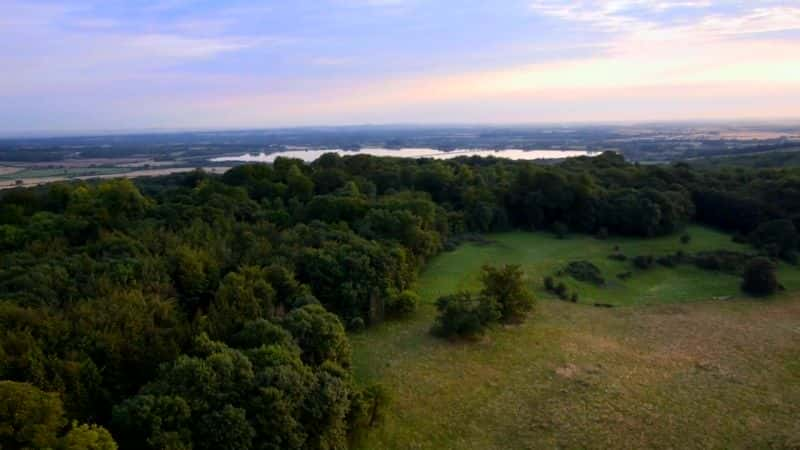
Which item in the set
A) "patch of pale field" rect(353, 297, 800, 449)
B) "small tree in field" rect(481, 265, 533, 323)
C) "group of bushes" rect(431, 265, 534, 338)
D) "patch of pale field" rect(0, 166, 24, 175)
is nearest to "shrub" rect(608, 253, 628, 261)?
"patch of pale field" rect(353, 297, 800, 449)

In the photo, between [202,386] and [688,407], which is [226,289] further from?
[688,407]

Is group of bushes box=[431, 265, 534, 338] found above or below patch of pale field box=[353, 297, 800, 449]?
above

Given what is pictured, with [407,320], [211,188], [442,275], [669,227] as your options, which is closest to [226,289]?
[407,320]

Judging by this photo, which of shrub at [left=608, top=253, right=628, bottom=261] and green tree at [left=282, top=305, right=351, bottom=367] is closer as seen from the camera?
green tree at [left=282, top=305, right=351, bottom=367]

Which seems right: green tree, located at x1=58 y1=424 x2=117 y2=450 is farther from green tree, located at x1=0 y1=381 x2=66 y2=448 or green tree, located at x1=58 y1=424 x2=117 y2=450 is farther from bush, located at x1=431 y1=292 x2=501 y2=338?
bush, located at x1=431 y1=292 x2=501 y2=338

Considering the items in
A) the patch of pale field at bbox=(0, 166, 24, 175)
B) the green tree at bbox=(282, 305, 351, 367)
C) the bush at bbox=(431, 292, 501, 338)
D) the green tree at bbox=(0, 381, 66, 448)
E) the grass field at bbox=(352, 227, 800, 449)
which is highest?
the patch of pale field at bbox=(0, 166, 24, 175)

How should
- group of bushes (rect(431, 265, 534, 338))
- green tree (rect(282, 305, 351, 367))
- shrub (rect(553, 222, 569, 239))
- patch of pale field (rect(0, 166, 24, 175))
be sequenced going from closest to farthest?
green tree (rect(282, 305, 351, 367))
group of bushes (rect(431, 265, 534, 338))
shrub (rect(553, 222, 569, 239))
patch of pale field (rect(0, 166, 24, 175))

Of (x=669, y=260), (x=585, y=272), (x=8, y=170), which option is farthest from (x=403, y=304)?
(x=8, y=170)
